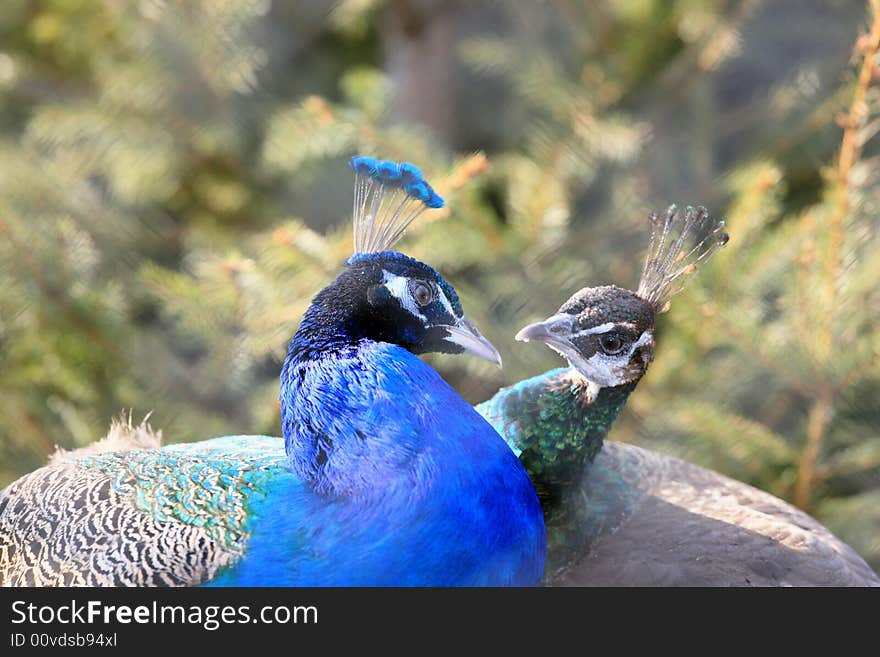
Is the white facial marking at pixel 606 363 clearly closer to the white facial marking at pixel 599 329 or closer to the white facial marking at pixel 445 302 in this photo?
the white facial marking at pixel 599 329

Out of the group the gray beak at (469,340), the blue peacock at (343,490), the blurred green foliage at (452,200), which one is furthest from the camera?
the blurred green foliage at (452,200)

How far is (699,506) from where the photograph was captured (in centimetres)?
139

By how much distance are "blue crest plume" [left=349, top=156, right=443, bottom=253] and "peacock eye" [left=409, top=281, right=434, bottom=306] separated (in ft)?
0.35

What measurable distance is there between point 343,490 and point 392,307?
7.9 inches

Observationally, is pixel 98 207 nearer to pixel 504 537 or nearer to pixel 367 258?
pixel 367 258

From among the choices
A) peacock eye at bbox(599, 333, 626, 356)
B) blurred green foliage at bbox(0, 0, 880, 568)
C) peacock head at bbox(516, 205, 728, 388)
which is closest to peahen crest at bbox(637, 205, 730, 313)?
peacock head at bbox(516, 205, 728, 388)

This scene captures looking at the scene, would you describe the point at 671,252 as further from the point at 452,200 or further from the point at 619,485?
the point at 452,200

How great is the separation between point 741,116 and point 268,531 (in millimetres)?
1676

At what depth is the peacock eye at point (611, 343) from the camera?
1179mm

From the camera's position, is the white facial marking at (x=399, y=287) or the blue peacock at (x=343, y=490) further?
the white facial marking at (x=399, y=287)

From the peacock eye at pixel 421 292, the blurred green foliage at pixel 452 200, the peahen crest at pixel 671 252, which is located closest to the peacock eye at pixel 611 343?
the peahen crest at pixel 671 252

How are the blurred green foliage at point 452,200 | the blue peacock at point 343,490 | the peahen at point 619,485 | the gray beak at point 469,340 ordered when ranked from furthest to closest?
the blurred green foliage at point 452,200, the peahen at point 619,485, the gray beak at point 469,340, the blue peacock at point 343,490

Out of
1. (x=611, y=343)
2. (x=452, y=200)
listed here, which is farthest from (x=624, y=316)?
(x=452, y=200)

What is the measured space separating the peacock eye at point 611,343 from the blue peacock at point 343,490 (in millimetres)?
156
